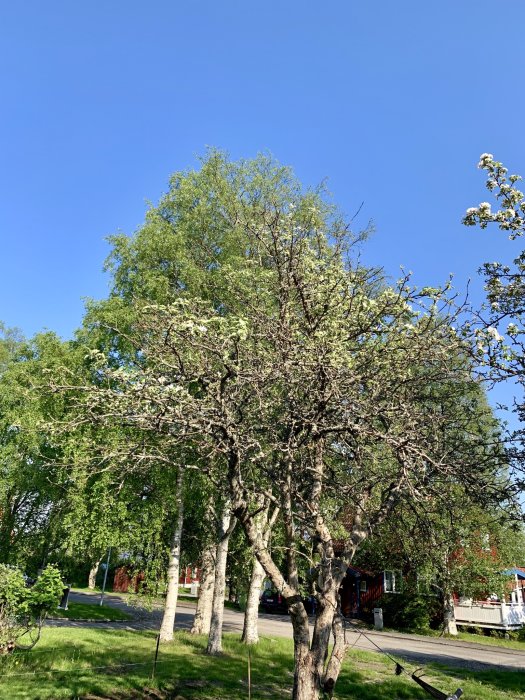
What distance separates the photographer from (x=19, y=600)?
11484 millimetres

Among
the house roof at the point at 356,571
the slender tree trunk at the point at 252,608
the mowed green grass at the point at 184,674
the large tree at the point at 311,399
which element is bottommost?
the mowed green grass at the point at 184,674

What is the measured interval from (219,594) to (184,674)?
448 cm

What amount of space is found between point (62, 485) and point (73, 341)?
5.34 metres

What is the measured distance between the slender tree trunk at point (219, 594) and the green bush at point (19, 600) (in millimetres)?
5027

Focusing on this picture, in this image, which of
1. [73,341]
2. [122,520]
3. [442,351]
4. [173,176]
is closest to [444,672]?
[122,520]

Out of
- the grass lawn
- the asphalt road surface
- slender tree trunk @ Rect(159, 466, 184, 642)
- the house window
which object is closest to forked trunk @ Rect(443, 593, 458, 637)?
the asphalt road surface

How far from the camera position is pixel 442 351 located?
846 cm

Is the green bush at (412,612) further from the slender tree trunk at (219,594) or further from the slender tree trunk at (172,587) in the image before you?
the slender tree trunk at (172,587)

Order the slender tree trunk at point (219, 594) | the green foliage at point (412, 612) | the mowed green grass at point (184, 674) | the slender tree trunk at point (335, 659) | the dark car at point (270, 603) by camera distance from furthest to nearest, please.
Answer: the dark car at point (270, 603) < the green foliage at point (412, 612) < the slender tree trunk at point (219, 594) < the mowed green grass at point (184, 674) < the slender tree trunk at point (335, 659)

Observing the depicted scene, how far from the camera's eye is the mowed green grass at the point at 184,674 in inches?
396

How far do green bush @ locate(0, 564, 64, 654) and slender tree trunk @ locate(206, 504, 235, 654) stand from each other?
5.03m

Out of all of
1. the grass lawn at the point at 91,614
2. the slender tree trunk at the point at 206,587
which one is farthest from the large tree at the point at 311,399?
the grass lawn at the point at 91,614

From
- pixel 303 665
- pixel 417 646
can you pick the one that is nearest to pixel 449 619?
pixel 417 646

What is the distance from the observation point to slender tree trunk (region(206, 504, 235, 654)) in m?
15.4
